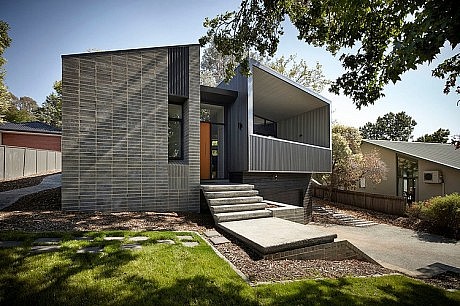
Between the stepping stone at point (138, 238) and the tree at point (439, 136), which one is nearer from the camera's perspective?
the stepping stone at point (138, 238)

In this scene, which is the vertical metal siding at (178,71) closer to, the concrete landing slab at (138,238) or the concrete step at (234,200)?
the concrete step at (234,200)

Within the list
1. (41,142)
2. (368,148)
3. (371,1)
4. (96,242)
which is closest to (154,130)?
(96,242)

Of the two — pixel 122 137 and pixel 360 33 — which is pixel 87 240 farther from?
pixel 360 33

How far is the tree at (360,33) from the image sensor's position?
109 inches

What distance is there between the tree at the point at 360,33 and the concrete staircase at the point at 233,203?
367cm

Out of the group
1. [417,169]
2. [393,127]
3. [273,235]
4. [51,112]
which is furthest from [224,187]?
[393,127]

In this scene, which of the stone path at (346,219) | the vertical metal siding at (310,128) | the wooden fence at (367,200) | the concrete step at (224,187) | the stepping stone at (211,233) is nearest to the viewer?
the stepping stone at (211,233)

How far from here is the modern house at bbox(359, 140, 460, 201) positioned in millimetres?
15344

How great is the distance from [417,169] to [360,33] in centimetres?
1722

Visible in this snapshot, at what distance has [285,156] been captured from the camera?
32.8ft

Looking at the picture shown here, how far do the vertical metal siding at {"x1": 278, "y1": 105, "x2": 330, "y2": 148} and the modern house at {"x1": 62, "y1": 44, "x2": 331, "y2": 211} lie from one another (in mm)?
2429

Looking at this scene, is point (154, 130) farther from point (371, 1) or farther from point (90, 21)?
point (371, 1)

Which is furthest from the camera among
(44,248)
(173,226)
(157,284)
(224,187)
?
(224,187)

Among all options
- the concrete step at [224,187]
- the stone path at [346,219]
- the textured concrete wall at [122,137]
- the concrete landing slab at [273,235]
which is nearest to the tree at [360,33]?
the textured concrete wall at [122,137]
